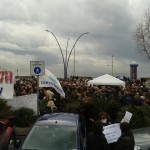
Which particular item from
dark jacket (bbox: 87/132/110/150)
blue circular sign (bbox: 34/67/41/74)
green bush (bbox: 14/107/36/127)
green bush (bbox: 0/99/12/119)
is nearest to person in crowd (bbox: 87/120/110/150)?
dark jacket (bbox: 87/132/110/150)

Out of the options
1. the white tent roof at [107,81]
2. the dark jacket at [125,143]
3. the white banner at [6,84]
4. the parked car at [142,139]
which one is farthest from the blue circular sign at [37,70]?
the white tent roof at [107,81]

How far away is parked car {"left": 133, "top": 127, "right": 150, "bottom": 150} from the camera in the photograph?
9.04 metres

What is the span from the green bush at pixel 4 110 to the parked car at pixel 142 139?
13.7 ft

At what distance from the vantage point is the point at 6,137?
1048 cm

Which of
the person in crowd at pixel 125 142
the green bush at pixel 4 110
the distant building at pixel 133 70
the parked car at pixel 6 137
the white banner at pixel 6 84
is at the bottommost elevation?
the parked car at pixel 6 137

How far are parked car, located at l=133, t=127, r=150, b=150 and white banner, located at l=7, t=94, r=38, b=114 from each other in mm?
5054

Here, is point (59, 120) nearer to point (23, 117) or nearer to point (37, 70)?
point (23, 117)

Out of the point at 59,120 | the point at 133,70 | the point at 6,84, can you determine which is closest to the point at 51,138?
the point at 59,120

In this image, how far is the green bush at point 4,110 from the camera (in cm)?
1238

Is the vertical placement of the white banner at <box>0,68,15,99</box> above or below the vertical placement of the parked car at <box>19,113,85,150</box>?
above

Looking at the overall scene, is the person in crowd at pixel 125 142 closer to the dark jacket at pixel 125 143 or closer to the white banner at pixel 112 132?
the dark jacket at pixel 125 143

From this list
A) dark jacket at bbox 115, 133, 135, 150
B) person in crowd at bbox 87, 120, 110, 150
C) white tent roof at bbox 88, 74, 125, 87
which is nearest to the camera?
dark jacket at bbox 115, 133, 135, 150

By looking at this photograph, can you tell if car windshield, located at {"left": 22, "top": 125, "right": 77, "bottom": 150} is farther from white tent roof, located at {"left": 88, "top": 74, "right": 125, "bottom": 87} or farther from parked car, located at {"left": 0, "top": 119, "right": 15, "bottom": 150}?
white tent roof, located at {"left": 88, "top": 74, "right": 125, "bottom": 87}

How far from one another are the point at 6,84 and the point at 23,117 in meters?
1.25
